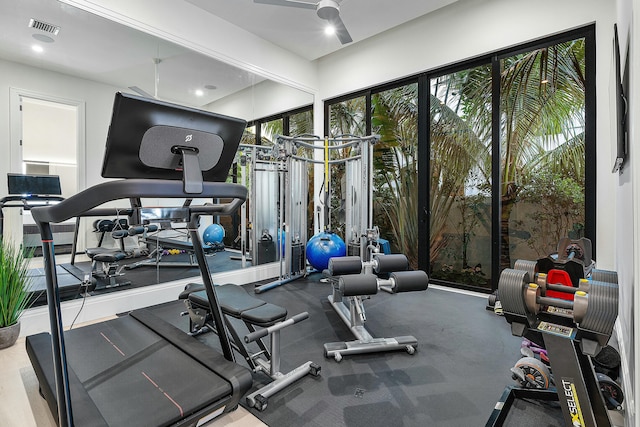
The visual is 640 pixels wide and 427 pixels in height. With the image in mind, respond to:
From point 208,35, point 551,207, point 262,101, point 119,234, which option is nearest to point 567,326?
point 551,207

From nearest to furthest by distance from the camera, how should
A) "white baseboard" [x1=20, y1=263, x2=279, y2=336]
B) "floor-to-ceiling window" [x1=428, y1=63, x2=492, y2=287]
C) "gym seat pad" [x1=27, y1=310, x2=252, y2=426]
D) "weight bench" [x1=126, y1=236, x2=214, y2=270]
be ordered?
1. "gym seat pad" [x1=27, y1=310, x2=252, y2=426]
2. "white baseboard" [x1=20, y1=263, x2=279, y2=336]
3. "weight bench" [x1=126, y1=236, x2=214, y2=270]
4. "floor-to-ceiling window" [x1=428, y1=63, x2=492, y2=287]

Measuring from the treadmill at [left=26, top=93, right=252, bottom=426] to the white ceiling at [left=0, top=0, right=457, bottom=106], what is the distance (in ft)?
7.57

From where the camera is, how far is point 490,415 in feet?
5.66

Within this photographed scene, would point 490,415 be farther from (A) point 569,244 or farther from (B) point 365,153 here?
(B) point 365,153

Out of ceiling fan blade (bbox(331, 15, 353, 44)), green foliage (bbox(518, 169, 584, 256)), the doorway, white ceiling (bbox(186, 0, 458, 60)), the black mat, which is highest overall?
white ceiling (bbox(186, 0, 458, 60))

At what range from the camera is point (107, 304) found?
324 centimetres

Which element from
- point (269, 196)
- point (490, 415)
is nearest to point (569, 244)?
point (490, 415)

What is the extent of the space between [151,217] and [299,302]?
2181 millimetres

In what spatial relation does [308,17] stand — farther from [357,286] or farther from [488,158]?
[357,286]

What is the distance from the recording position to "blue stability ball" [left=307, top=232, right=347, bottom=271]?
4.34 metres

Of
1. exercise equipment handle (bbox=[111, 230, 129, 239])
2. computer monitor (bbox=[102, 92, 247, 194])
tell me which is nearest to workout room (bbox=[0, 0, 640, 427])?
computer monitor (bbox=[102, 92, 247, 194])

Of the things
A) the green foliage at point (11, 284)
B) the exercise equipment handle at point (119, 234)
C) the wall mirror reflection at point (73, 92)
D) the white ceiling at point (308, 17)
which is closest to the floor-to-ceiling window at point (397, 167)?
the white ceiling at point (308, 17)

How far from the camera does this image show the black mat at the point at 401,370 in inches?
69.8

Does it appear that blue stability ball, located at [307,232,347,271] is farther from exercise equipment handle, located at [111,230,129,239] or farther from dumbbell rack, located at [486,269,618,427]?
A: dumbbell rack, located at [486,269,618,427]
